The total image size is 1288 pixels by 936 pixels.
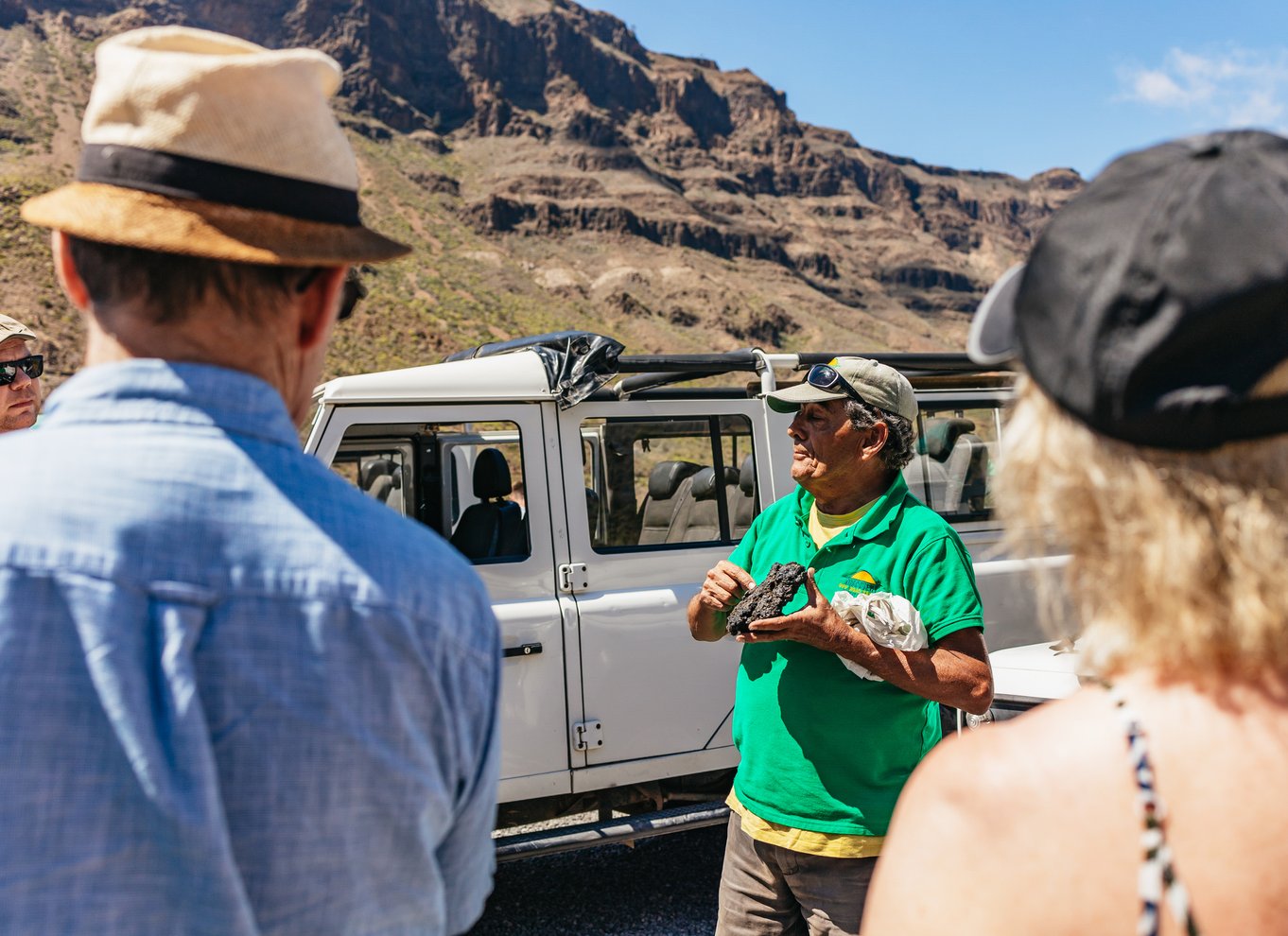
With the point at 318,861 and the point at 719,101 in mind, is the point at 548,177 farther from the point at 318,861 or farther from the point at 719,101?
the point at 318,861

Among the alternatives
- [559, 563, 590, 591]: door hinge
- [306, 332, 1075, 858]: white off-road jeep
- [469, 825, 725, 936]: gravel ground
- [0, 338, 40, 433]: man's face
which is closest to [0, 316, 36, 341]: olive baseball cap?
[0, 338, 40, 433]: man's face

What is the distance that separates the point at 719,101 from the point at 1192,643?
11536 cm

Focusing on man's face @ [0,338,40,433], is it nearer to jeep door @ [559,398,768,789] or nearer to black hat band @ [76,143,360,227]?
jeep door @ [559,398,768,789]

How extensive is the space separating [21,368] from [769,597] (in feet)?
8.62

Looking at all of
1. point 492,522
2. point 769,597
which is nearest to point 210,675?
point 769,597

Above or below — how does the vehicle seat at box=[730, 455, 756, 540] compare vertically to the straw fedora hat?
below

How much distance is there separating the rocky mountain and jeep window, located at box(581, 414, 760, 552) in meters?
32.5

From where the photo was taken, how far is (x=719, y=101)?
4286 inches

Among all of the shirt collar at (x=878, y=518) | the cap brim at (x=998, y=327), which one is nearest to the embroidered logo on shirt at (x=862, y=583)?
the shirt collar at (x=878, y=518)

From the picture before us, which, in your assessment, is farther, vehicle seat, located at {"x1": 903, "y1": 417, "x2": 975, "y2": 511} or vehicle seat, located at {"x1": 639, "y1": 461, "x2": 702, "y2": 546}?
vehicle seat, located at {"x1": 903, "y1": 417, "x2": 975, "y2": 511}

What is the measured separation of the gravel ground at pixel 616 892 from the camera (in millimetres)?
4582

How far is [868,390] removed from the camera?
2.81 metres

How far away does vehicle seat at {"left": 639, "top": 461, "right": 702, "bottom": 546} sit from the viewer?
479 cm

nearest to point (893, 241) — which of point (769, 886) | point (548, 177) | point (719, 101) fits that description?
point (719, 101)
